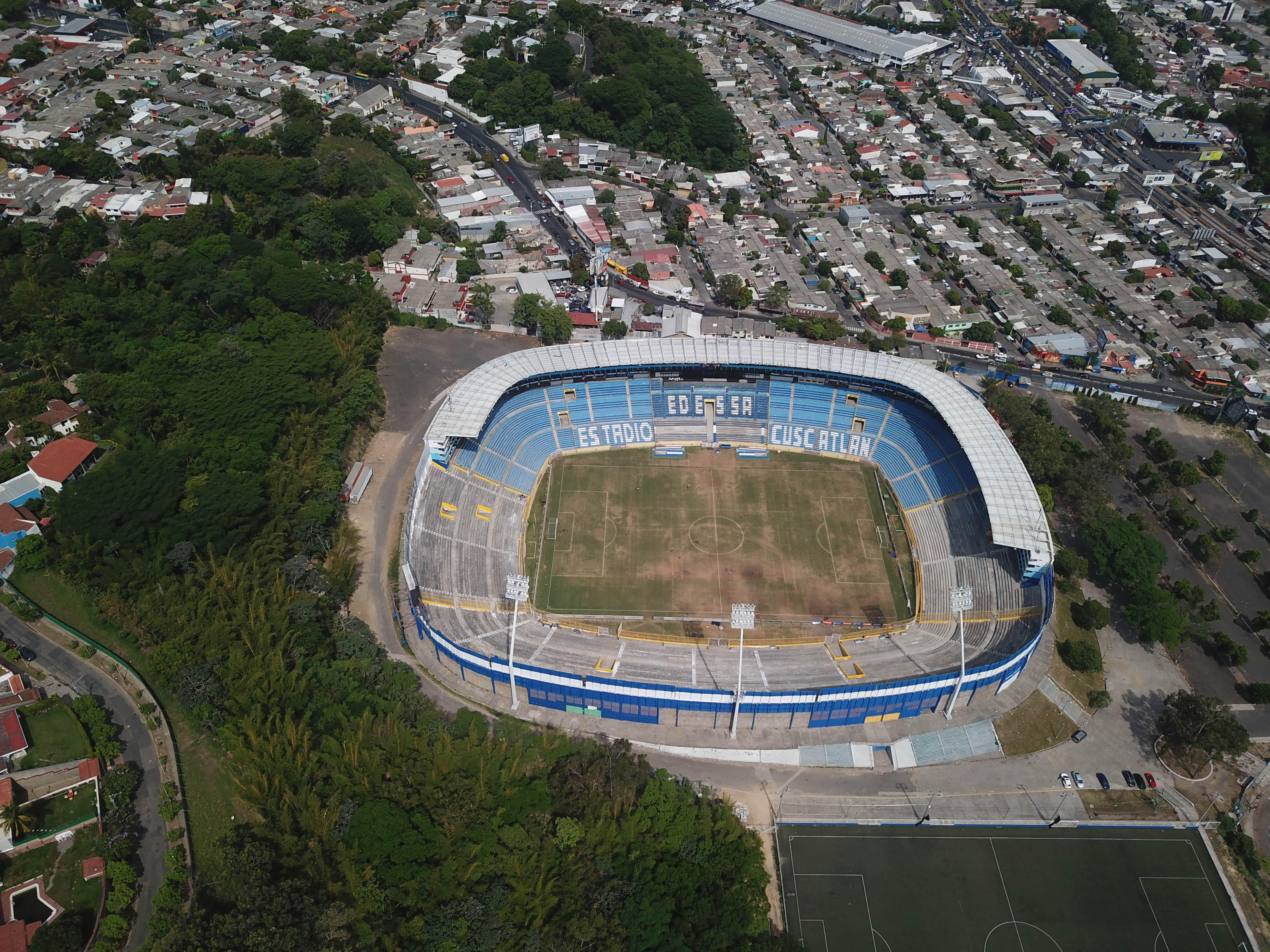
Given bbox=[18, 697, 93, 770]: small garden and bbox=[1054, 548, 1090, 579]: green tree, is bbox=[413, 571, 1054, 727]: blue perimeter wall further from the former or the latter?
bbox=[18, 697, 93, 770]: small garden

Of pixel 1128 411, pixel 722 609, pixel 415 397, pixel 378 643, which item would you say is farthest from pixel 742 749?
pixel 1128 411

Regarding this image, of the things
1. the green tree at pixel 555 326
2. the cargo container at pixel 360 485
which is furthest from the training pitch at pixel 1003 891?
the green tree at pixel 555 326

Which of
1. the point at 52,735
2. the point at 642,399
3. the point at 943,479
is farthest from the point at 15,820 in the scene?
the point at 943,479

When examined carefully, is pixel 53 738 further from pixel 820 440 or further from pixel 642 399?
pixel 820 440

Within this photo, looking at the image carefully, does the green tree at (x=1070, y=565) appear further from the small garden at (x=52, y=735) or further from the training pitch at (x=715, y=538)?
the small garden at (x=52, y=735)

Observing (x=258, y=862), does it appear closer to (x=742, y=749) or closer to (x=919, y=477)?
(x=742, y=749)
